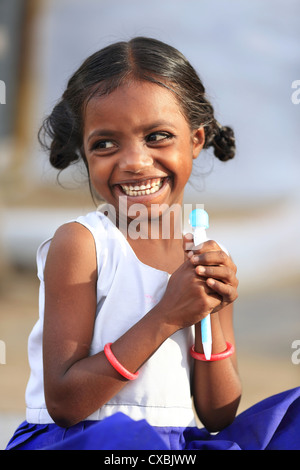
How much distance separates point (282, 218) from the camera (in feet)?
10.1

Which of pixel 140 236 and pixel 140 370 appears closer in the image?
pixel 140 370

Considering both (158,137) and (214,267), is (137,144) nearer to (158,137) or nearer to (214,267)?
(158,137)

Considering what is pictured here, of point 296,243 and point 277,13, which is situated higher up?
point 277,13

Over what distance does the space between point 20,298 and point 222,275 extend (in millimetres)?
2244

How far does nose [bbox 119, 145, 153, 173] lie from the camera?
3.18 ft

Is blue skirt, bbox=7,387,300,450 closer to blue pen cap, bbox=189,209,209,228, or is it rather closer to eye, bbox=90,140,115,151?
blue pen cap, bbox=189,209,209,228

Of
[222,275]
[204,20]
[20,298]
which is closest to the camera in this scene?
[222,275]

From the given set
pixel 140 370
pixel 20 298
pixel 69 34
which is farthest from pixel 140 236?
pixel 69 34

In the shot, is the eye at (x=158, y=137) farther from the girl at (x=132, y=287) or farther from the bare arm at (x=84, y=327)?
the bare arm at (x=84, y=327)

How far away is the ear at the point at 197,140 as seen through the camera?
3.71 feet

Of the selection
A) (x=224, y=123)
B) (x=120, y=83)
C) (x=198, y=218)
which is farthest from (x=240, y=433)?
(x=224, y=123)

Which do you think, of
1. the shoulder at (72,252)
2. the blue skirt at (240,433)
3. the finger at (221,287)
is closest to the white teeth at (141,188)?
the shoulder at (72,252)

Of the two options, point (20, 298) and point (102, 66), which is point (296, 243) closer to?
point (20, 298)

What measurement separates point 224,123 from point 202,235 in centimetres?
192
